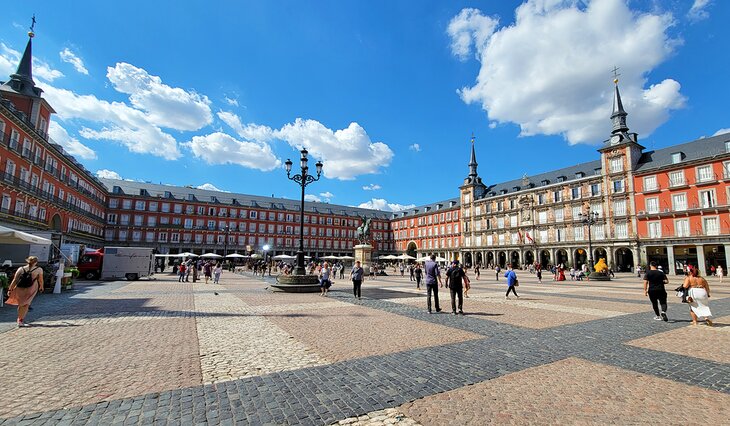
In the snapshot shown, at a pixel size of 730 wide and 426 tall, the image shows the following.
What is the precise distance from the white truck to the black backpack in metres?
19.0

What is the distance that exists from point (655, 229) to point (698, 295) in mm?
39660

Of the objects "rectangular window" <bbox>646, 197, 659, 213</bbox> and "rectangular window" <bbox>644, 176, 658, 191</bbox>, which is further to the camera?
"rectangular window" <bbox>644, 176, 658, 191</bbox>

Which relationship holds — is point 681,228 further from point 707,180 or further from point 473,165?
point 473,165

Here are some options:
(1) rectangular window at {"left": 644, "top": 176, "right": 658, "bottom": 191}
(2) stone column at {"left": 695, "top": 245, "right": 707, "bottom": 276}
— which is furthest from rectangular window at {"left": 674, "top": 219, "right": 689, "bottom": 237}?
(1) rectangular window at {"left": 644, "top": 176, "right": 658, "bottom": 191}

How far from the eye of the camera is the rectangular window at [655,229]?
3866 cm

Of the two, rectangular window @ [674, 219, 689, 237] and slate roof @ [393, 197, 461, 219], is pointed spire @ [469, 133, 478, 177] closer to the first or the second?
slate roof @ [393, 197, 461, 219]

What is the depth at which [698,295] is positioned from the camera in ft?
27.3

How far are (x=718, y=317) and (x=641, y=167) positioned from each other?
40.5 metres

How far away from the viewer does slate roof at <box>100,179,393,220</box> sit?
6169 centimetres

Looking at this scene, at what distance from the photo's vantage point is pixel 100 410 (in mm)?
3564

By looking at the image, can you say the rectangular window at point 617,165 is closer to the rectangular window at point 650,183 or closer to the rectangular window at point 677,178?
the rectangular window at point 650,183

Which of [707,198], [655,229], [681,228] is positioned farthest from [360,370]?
[655,229]

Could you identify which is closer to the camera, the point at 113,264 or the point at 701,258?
the point at 113,264

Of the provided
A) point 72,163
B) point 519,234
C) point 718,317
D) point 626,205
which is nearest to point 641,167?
point 626,205
